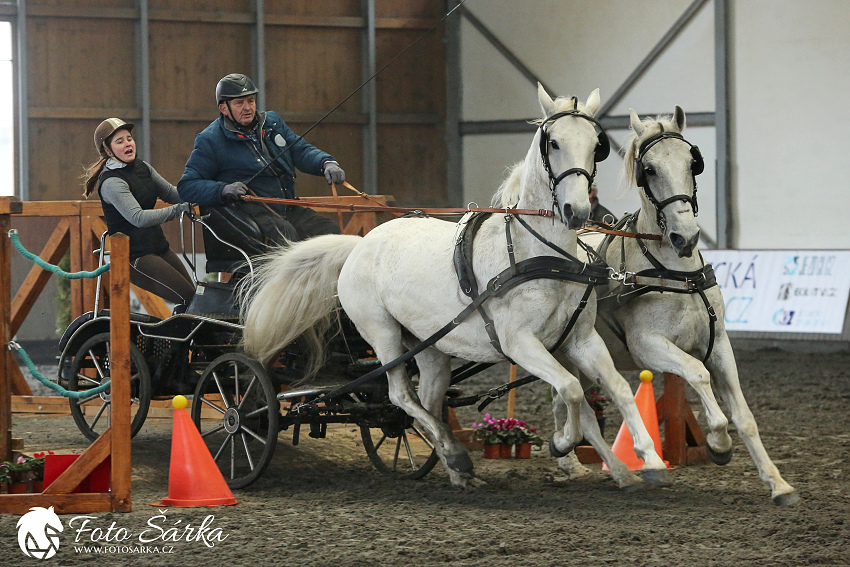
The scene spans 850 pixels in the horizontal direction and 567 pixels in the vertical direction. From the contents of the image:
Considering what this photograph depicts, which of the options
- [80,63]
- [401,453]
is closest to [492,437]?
[401,453]

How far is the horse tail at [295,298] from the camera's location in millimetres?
4934

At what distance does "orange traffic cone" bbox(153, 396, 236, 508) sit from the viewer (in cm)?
443

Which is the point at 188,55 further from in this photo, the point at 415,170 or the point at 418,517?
the point at 418,517

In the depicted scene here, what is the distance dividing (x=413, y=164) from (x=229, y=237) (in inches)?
333

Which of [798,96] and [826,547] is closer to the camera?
[826,547]

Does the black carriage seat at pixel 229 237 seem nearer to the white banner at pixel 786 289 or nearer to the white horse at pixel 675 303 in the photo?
the white horse at pixel 675 303

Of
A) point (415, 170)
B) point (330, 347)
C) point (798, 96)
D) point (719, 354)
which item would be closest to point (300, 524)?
point (330, 347)

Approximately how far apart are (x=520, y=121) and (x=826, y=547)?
10.2 meters

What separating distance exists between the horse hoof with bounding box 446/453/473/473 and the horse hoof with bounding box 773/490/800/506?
1.32 m

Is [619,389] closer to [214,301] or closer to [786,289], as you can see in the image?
[214,301]

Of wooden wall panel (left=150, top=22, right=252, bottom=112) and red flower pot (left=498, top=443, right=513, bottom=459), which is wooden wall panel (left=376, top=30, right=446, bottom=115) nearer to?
wooden wall panel (left=150, top=22, right=252, bottom=112)

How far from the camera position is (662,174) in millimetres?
4273

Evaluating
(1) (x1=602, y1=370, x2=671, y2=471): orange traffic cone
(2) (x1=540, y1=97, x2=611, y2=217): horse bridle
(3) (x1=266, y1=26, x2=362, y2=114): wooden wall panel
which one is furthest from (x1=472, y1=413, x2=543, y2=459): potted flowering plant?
(3) (x1=266, y1=26, x2=362, y2=114): wooden wall panel

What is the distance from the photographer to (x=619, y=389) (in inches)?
164
